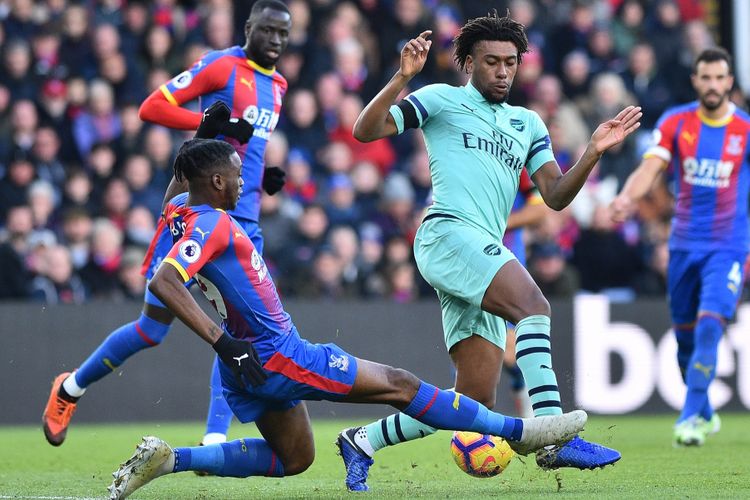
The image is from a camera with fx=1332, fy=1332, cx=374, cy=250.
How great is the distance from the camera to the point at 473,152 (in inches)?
265

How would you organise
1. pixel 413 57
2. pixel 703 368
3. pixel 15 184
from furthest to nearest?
pixel 15 184
pixel 703 368
pixel 413 57

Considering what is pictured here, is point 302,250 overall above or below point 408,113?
below

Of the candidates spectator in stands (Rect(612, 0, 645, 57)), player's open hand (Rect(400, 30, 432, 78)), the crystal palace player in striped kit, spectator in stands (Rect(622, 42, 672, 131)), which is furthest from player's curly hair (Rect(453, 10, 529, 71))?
spectator in stands (Rect(612, 0, 645, 57))

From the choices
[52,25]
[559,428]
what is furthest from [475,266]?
[52,25]

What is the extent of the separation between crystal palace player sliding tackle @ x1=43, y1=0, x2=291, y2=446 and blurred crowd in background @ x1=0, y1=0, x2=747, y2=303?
4.16 m

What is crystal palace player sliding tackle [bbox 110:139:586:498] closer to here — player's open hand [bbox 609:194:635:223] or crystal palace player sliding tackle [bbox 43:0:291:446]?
crystal palace player sliding tackle [bbox 43:0:291:446]

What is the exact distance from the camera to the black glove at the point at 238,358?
5574 mm

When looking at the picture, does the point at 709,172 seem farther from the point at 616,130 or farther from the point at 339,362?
the point at 339,362

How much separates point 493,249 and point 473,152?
56cm

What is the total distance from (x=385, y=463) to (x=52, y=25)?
7.27 metres

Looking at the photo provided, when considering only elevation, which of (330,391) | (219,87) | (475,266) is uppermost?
(219,87)

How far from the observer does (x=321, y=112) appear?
14.1m

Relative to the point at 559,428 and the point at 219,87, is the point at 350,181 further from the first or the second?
the point at 559,428

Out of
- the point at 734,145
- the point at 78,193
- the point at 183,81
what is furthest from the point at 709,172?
the point at 78,193
